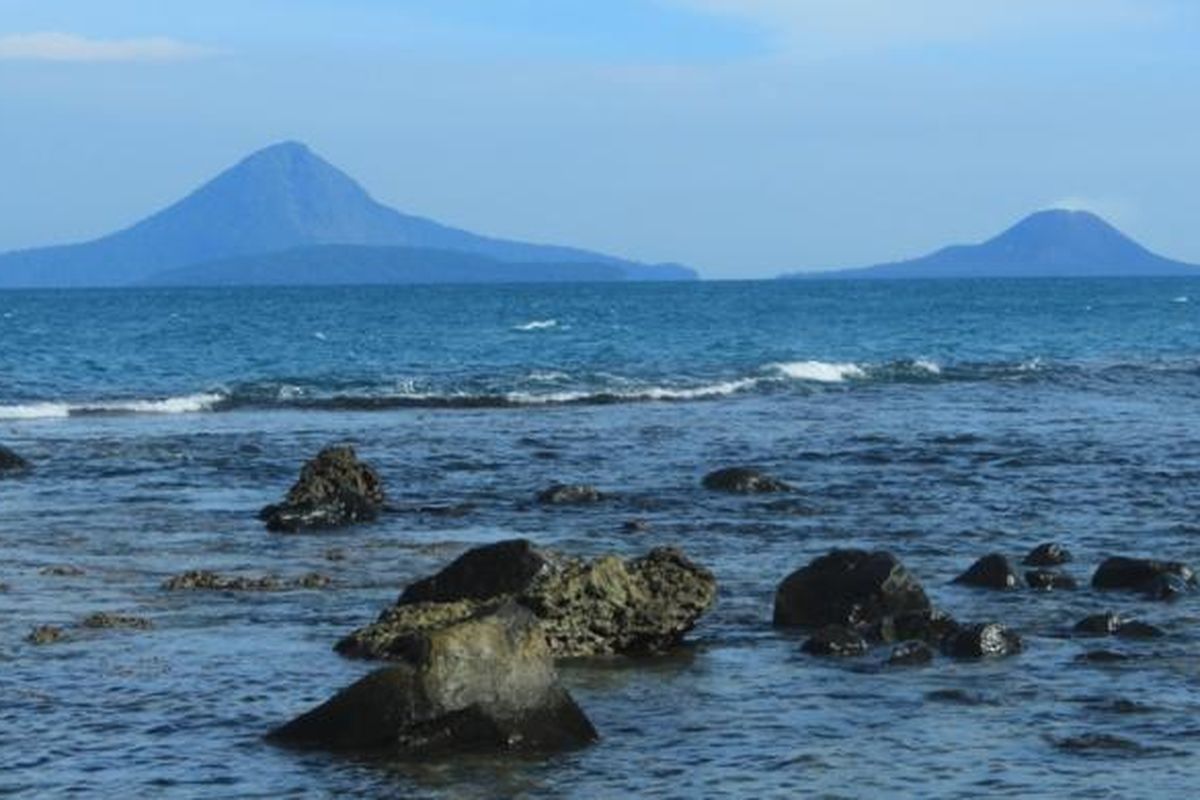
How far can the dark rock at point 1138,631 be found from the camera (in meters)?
18.8

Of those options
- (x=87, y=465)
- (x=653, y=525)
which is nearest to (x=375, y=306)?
(x=87, y=465)

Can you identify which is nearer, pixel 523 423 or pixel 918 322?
pixel 523 423

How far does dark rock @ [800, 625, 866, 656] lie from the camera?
18.1m

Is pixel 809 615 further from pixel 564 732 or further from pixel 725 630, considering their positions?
pixel 564 732

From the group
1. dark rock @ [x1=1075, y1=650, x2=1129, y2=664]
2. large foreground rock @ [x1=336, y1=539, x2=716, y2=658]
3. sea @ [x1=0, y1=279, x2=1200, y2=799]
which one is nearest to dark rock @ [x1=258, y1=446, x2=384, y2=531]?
sea @ [x1=0, y1=279, x2=1200, y2=799]

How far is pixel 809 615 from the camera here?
19.5 m

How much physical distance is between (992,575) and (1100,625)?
2.81 m

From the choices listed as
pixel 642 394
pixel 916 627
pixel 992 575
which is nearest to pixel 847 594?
pixel 916 627

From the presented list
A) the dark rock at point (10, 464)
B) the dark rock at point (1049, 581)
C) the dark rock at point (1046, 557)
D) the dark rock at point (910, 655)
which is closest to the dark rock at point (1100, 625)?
the dark rock at point (910, 655)

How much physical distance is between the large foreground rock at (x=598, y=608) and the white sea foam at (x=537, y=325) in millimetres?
88299

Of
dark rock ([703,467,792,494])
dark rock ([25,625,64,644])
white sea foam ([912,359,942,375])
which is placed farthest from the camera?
white sea foam ([912,359,942,375])

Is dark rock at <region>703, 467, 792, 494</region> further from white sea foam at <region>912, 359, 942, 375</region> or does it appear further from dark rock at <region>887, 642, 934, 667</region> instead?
white sea foam at <region>912, 359, 942, 375</region>

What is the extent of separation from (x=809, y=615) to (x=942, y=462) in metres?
16.4

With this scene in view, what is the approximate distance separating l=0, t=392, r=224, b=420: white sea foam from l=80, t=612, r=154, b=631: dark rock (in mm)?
30369
